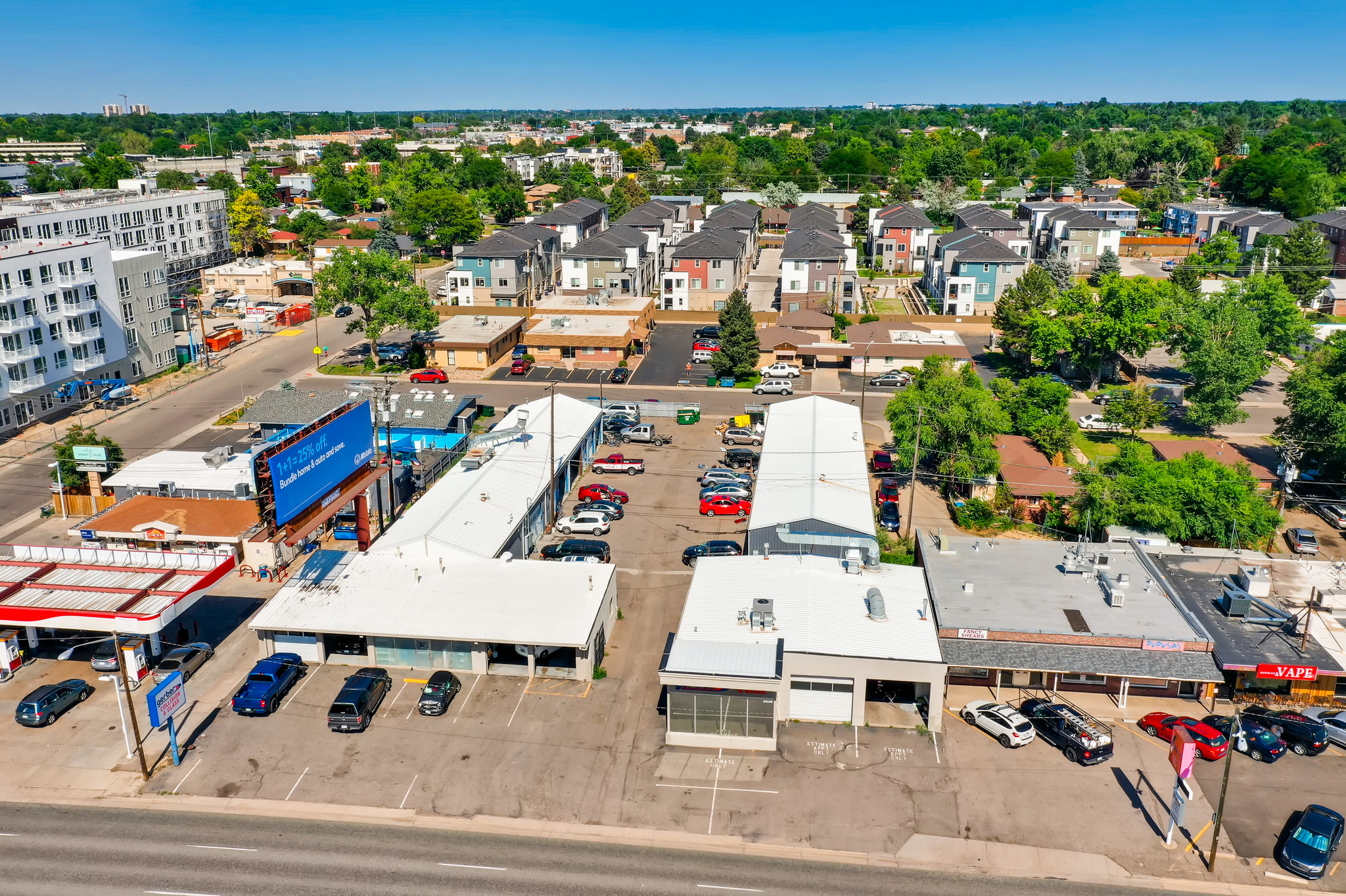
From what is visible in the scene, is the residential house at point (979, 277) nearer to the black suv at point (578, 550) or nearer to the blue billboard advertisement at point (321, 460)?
the black suv at point (578, 550)

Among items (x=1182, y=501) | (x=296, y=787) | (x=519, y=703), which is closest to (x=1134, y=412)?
(x=1182, y=501)

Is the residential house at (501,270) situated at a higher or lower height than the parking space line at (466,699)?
higher

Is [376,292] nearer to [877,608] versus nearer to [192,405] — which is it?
[192,405]

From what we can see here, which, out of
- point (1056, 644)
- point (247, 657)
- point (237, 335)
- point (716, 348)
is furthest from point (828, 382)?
point (237, 335)

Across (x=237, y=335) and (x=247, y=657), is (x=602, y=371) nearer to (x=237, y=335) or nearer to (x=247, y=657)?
(x=237, y=335)

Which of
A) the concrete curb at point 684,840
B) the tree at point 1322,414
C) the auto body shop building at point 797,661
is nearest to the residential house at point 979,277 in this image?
the tree at point 1322,414
